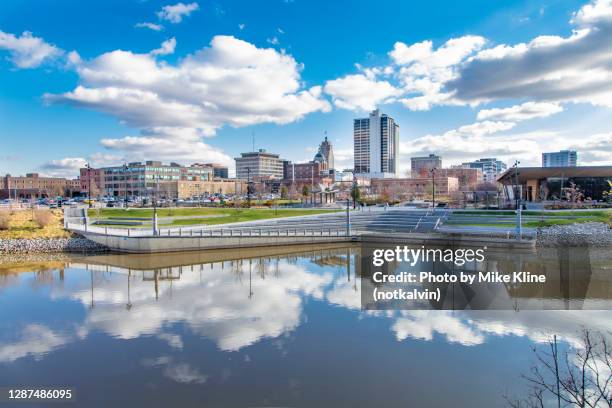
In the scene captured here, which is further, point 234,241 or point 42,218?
point 42,218

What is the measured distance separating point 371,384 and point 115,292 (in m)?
14.3

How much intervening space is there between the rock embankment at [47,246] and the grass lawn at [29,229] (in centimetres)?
153

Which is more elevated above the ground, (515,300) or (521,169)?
(521,169)

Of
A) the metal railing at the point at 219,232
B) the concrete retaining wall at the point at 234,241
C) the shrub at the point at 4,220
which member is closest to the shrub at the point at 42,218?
the shrub at the point at 4,220

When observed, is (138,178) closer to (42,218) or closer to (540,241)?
(42,218)

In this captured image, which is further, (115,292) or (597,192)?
(597,192)

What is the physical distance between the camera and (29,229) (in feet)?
118

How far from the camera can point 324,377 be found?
10148mm

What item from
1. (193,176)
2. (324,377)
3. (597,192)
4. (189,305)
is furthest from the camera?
(193,176)

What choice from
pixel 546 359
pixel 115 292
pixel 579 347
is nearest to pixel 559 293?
pixel 579 347

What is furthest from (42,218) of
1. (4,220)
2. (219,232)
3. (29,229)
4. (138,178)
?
(138,178)

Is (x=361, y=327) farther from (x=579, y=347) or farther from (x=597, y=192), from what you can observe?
(x=597, y=192)

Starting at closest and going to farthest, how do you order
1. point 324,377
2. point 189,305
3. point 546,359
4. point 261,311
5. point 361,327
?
point 324,377 → point 546,359 → point 361,327 → point 261,311 → point 189,305

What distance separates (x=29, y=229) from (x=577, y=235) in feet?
150
